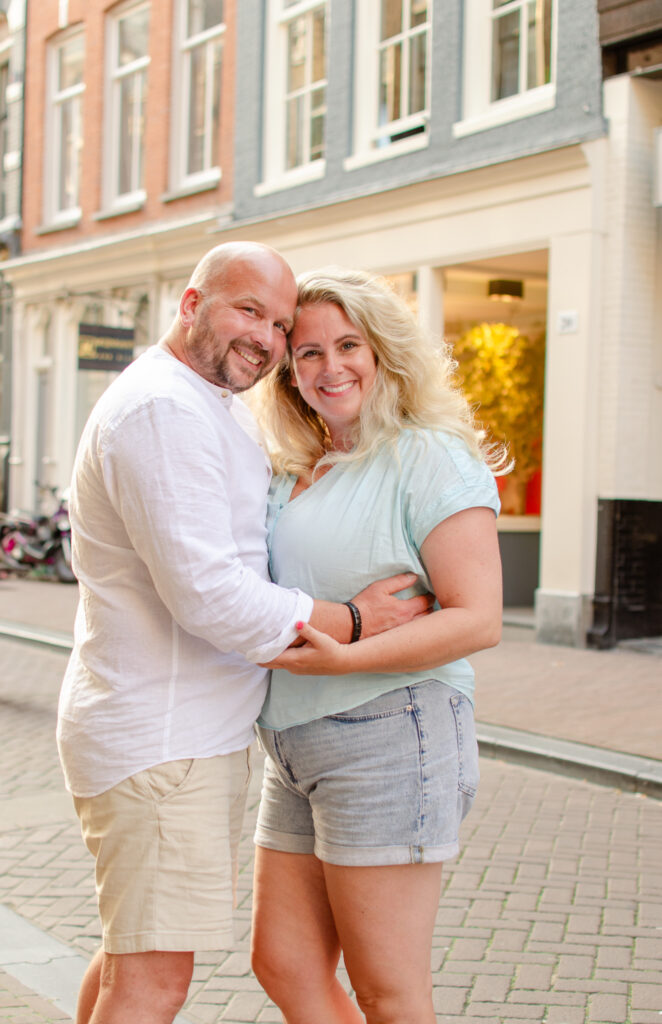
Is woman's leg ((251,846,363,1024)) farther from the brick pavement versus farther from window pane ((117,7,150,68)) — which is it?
window pane ((117,7,150,68))

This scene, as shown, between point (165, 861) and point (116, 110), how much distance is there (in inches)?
651

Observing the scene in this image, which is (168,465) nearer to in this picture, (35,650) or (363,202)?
(35,650)

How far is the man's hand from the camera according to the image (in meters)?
1.96

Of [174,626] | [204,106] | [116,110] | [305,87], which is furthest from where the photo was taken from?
[116,110]

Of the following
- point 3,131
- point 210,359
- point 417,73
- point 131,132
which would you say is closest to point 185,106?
point 131,132

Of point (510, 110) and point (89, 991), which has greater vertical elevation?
point (510, 110)

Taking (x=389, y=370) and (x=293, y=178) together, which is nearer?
(x=389, y=370)

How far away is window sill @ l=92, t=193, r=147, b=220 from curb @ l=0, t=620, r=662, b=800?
37.9 feet

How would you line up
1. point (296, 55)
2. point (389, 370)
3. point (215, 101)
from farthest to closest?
point (215, 101) → point (296, 55) → point (389, 370)

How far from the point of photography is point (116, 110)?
16953mm

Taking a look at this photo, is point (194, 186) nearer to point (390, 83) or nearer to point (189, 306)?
point (390, 83)

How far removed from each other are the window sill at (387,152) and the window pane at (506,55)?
89 cm

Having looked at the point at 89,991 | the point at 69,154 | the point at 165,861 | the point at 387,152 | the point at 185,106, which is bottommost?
the point at 89,991

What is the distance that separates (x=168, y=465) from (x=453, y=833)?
2.56ft
